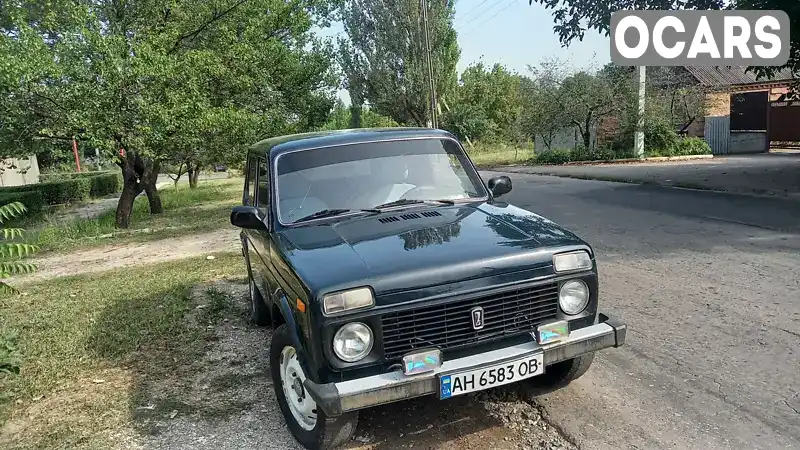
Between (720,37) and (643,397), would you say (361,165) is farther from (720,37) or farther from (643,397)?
(720,37)

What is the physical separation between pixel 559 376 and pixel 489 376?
1.06m

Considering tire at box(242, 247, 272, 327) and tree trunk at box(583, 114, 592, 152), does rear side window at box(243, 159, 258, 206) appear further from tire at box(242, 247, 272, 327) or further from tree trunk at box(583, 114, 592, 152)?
tree trunk at box(583, 114, 592, 152)

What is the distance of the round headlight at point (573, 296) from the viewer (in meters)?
3.34

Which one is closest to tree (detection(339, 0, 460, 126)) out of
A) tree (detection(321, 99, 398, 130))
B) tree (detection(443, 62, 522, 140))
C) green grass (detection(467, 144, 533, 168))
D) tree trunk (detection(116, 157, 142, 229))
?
tree (detection(321, 99, 398, 130))

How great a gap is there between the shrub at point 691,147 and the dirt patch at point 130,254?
21206mm

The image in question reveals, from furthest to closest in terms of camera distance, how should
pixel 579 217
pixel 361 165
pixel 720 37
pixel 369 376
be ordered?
1. pixel 720 37
2. pixel 579 217
3. pixel 361 165
4. pixel 369 376

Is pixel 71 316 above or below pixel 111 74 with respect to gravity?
below

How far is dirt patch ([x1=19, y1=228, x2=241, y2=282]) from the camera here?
10000 mm

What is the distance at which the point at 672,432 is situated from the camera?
131 inches

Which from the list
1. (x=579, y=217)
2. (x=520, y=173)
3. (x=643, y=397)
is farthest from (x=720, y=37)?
(x=643, y=397)

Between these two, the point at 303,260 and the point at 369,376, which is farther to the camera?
the point at 303,260

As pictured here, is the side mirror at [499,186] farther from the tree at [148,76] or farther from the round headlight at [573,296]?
the tree at [148,76]

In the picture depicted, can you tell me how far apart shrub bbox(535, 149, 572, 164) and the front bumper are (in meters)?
25.5

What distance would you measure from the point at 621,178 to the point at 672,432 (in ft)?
50.3
